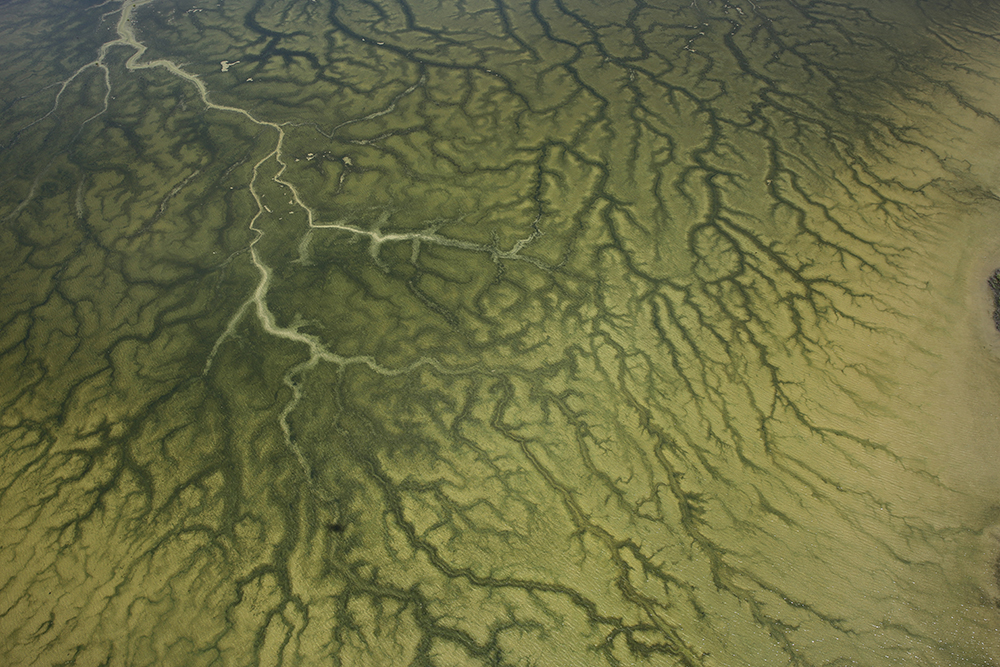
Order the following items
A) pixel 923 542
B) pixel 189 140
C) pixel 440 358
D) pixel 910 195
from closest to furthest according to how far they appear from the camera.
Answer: pixel 923 542 < pixel 440 358 < pixel 910 195 < pixel 189 140

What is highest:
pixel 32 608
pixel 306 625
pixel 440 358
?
pixel 440 358

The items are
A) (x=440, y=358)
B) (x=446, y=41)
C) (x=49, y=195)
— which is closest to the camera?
(x=440, y=358)

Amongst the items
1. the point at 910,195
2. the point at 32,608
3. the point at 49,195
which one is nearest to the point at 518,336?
the point at 32,608

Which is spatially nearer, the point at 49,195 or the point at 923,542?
the point at 923,542

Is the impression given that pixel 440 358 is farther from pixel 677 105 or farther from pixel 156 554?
pixel 677 105

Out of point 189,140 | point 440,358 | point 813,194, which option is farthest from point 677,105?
point 189,140

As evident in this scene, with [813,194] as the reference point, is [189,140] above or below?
below

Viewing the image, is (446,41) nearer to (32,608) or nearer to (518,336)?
(518,336)
